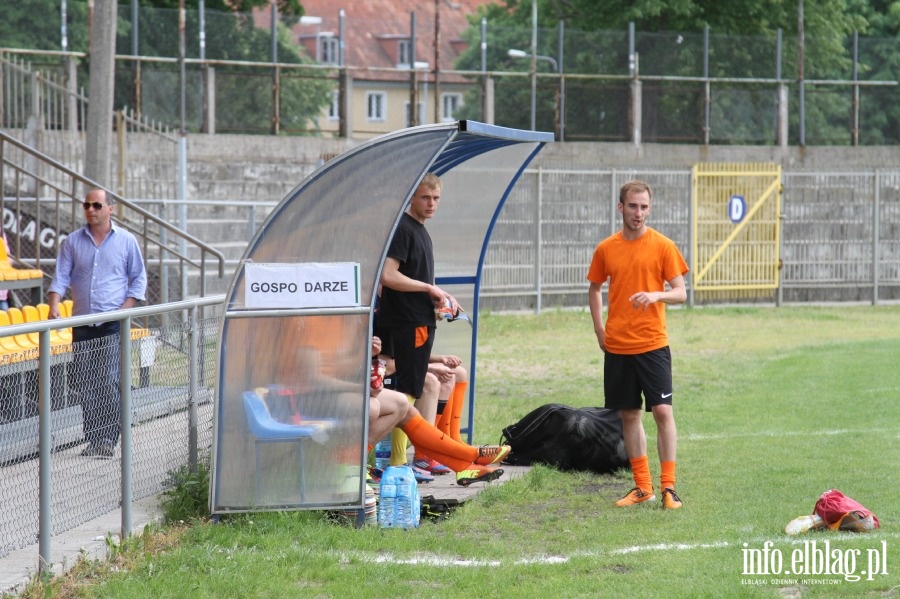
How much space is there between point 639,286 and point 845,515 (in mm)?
1837

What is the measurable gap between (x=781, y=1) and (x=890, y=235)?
13.9 meters


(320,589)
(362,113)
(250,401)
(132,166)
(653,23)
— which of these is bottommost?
(320,589)

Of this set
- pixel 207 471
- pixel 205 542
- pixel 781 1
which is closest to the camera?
pixel 205 542

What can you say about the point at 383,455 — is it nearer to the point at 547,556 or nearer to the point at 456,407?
the point at 456,407

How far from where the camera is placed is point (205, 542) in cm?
636

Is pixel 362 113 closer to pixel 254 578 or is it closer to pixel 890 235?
pixel 890 235

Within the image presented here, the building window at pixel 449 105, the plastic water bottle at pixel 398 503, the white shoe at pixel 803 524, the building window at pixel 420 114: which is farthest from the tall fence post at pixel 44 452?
the building window at pixel 449 105

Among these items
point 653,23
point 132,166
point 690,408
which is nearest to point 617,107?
point 653,23

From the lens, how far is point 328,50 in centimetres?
3005

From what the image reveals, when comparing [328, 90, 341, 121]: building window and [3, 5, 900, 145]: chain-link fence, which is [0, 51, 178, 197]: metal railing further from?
[328, 90, 341, 121]: building window

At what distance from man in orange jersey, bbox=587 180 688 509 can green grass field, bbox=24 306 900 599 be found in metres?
0.33

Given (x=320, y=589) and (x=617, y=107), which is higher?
(x=617, y=107)

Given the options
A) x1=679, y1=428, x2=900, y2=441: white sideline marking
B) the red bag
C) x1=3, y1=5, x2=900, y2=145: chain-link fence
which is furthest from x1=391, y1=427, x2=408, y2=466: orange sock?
x1=3, y1=5, x2=900, y2=145: chain-link fence

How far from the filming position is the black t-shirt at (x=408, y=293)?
7.77 metres
